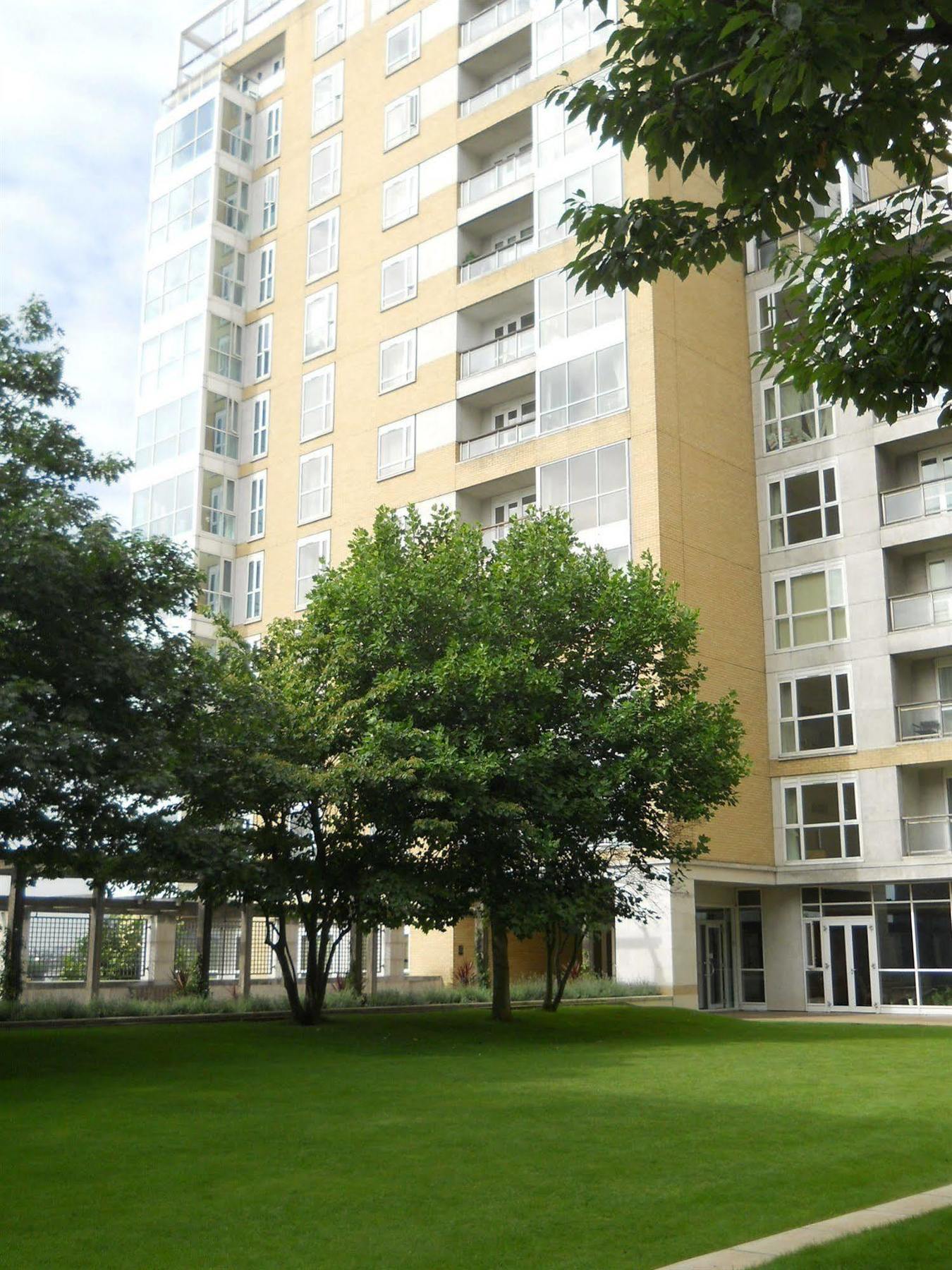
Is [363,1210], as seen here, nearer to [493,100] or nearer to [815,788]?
[815,788]

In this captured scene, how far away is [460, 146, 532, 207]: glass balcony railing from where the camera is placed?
4322 centimetres

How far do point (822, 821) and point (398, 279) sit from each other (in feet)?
76.4

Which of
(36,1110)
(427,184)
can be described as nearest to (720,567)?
(427,184)

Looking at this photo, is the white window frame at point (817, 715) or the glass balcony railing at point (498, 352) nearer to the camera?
the white window frame at point (817, 715)

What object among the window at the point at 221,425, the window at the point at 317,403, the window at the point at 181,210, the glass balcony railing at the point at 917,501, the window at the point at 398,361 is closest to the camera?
the glass balcony railing at the point at 917,501

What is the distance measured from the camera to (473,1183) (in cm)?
884

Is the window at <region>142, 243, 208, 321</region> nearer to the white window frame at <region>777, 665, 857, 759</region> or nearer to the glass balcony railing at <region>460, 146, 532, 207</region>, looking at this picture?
the glass balcony railing at <region>460, 146, 532, 207</region>

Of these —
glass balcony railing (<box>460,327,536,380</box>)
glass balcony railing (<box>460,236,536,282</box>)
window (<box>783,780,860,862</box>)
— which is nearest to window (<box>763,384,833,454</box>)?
glass balcony railing (<box>460,327,536,380</box>)

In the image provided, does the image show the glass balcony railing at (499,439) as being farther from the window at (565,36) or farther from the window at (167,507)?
the window at (167,507)

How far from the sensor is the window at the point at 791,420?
130 ft

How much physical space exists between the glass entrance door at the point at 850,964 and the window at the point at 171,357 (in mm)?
30734

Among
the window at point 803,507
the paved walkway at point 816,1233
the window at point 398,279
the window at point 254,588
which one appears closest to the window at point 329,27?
the window at point 398,279

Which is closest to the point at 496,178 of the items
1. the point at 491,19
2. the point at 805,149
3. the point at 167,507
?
the point at 491,19

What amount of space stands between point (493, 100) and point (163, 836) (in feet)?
113
